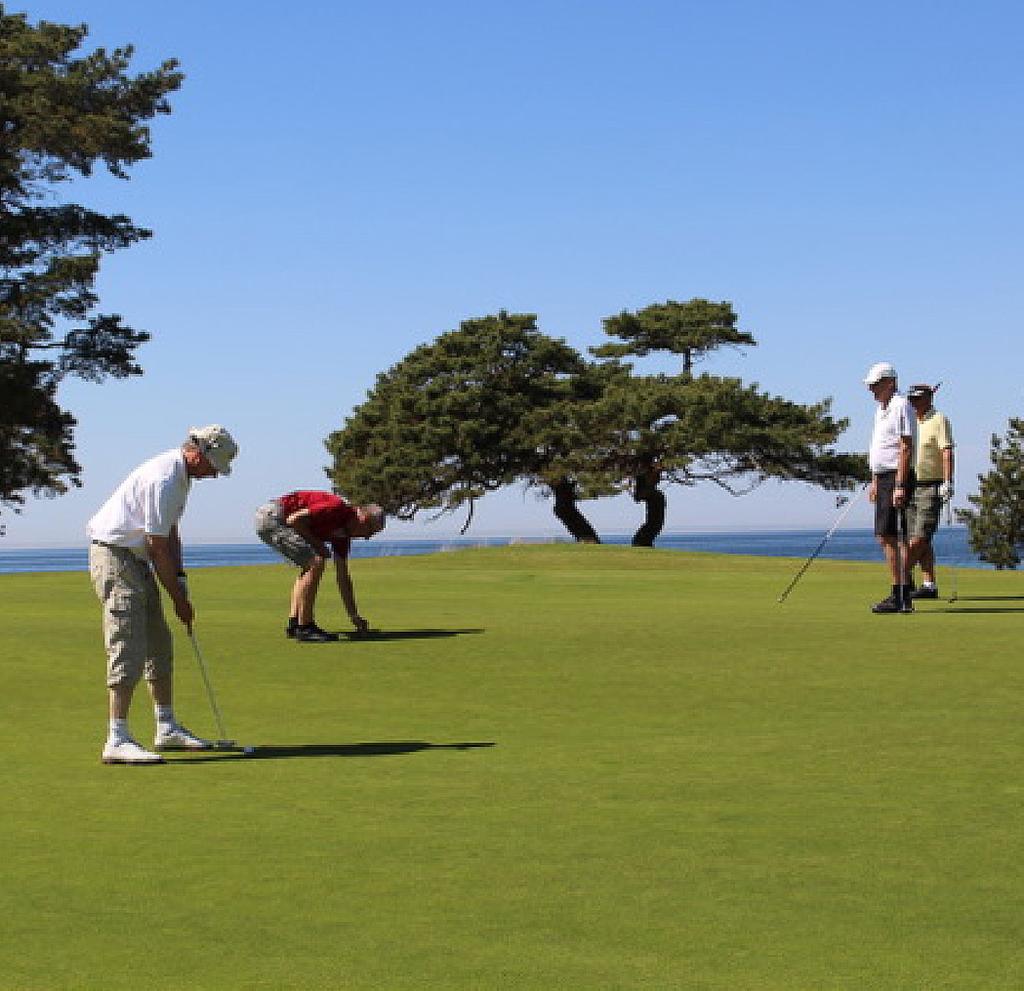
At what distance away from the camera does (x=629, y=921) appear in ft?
17.7

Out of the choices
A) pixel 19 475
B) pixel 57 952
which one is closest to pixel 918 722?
pixel 57 952

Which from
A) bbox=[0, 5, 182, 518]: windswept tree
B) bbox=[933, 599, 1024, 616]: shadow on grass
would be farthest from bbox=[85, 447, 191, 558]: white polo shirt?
bbox=[0, 5, 182, 518]: windswept tree

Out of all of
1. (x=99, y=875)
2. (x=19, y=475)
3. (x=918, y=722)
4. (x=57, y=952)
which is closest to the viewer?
(x=57, y=952)

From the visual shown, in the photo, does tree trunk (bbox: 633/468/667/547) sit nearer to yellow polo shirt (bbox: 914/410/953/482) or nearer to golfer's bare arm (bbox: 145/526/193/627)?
yellow polo shirt (bbox: 914/410/953/482)

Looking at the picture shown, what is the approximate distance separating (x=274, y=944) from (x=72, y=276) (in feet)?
150

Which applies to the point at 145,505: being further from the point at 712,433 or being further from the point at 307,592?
the point at 712,433

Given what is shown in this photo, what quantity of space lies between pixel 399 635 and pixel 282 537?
1.59 metres

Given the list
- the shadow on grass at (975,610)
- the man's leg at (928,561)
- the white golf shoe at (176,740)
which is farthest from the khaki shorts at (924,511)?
the white golf shoe at (176,740)

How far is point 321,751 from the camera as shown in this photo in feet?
30.7

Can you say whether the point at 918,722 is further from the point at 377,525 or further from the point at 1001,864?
the point at 377,525

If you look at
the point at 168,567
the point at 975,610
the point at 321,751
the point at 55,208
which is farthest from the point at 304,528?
the point at 55,208

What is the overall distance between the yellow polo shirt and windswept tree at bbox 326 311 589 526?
1597 inches

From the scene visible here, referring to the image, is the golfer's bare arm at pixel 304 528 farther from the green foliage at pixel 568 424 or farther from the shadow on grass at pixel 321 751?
the green foliage at pixel 568 424

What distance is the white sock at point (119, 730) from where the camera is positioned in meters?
8.94
